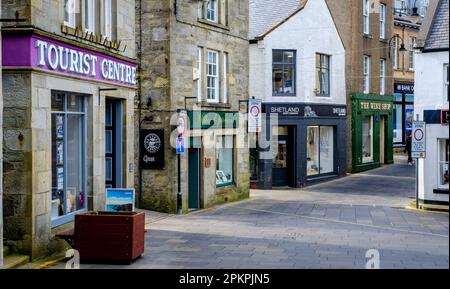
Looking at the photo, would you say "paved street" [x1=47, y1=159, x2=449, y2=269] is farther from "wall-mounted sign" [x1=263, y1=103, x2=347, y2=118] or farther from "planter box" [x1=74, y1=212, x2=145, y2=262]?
"wall-mounted sign" [x1=263, y1=103, x2=347, y2=118]

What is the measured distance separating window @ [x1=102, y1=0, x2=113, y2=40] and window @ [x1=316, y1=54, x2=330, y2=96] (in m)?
17.0

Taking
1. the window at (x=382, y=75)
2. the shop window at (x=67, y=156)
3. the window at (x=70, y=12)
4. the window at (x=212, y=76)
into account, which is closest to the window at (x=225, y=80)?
the window at (x=212, y=76)

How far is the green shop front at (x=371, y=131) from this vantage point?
35281 millimetres

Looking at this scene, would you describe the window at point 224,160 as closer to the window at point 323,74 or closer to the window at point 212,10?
the window at point 212,10

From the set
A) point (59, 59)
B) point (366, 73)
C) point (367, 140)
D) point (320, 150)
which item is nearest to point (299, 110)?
point (320, 150)

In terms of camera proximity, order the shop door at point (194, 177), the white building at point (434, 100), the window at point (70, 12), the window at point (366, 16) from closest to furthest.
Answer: the window at point (70, 12)
the white building at point (434, 100)
the shop door at point (194, 177)
the window at point (366, 16)

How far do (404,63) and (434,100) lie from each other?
2240 centimetres

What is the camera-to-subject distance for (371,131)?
37.6m

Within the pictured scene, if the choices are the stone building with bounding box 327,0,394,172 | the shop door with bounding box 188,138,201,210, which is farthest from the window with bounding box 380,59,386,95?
the shop door with bounding box 188,138,201,210

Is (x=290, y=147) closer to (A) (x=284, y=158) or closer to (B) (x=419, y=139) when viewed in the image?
(A) (x=284, y=158)

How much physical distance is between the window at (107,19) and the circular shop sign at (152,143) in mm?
5495

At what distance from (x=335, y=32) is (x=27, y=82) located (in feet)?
75.9
